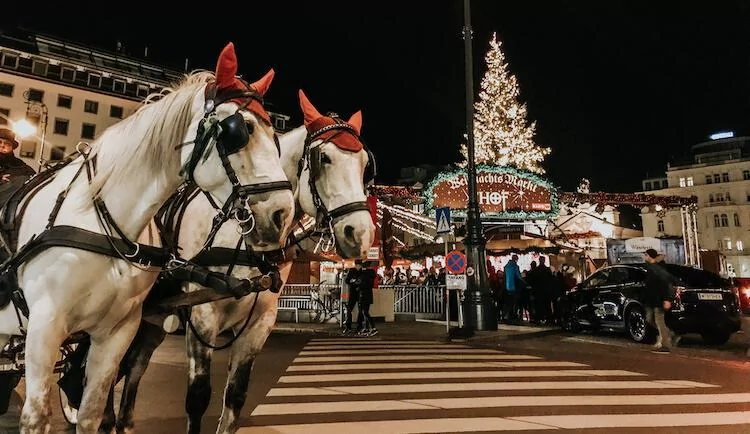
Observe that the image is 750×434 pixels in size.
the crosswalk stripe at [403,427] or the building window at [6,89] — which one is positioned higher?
the building window at [6,89]

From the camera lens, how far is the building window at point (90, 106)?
5469cm

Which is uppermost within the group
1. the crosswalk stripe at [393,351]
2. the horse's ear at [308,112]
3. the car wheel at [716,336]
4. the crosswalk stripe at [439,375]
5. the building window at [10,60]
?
the building window at [10,60]

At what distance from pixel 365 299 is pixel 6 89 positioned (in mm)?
51951

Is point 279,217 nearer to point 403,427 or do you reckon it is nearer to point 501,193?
point 403,427

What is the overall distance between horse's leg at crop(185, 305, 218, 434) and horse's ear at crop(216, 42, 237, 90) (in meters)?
1.65

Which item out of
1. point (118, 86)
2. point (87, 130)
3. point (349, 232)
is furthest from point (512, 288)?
point (118, 86)

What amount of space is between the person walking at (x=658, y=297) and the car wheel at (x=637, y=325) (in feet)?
2.52

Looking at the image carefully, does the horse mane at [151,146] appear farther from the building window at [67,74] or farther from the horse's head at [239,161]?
the building window at [67,74]

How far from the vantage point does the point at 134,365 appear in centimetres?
387

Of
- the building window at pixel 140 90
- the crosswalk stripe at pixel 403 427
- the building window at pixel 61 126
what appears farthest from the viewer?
the building window at pixel 140 90

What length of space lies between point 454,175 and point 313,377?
14.7m

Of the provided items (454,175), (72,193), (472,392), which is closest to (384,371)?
(472,392)

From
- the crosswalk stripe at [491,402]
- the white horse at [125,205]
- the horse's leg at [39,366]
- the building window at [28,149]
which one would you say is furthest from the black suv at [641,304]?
the building window at [28,149]

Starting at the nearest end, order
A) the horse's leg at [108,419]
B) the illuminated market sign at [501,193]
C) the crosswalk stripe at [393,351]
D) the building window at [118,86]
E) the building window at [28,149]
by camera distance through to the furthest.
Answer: the horse's leg at [108,419] < the crosswalk stripe at [393,351] < the illuminated market sign at [501,193] < the building window at [28,149] < the building window at [118,86]
